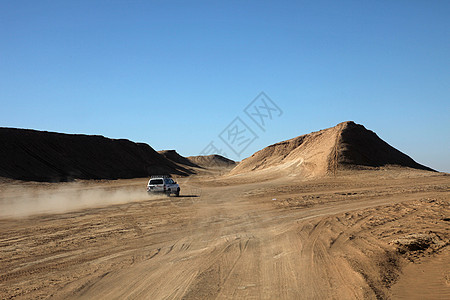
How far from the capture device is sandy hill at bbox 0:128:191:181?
64.9m

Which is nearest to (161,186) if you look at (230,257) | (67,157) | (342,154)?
(230,257)

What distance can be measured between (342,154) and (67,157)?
179 ft

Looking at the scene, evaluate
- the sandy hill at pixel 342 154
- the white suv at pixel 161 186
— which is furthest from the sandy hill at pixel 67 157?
the white suv at pixel 161 186

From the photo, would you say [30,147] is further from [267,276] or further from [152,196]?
[267,276]

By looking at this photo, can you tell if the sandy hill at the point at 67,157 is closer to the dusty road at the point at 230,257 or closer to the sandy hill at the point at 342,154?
the sandy hill at the point at 342,154

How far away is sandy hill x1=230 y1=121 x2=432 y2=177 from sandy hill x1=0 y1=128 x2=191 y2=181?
3306 centimetres

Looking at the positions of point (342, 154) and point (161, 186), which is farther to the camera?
point (342, 154)

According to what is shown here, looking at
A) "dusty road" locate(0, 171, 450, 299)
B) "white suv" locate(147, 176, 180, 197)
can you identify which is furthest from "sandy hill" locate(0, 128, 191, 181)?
"dusty road" locate(0, 171, 450, 299)

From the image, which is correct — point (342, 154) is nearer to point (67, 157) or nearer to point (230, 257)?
point (67, 157)

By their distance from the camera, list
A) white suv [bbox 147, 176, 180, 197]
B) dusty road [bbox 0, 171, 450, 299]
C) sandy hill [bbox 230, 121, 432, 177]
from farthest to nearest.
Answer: sandy hill [bbox 230, 121, 432, 177] → white suv [bbox 147, 176, 180, 197] → dusty road [bbox 0, 171, 450, 299]

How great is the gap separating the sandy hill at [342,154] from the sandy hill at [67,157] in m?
33.1

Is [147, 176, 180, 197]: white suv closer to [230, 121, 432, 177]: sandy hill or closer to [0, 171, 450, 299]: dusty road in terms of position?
[0, 171, 450, 299]: dusty road

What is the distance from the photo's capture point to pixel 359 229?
13797 mm

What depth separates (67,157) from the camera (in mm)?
80000
